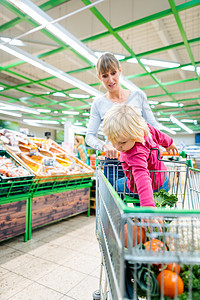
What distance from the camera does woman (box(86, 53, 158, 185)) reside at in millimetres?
1626

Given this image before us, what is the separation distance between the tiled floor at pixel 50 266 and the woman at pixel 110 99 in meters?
1.11

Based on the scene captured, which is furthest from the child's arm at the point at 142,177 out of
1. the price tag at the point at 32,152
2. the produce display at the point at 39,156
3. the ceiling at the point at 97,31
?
the ceiling at the point at 97,31

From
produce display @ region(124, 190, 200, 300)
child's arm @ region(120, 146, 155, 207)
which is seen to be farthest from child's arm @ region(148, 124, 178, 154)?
produce display @ region(124, 190, 200, 300)

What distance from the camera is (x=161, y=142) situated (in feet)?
5.28

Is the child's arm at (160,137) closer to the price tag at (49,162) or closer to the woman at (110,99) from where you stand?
the woman at (110,99)

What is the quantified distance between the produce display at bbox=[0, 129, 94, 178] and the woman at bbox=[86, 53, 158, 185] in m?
1.61

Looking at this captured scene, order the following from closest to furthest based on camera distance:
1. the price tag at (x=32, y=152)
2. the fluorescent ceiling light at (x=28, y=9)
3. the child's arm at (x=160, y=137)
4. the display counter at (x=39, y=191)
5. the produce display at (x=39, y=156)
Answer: the child's arm at (x=160, y=137)
the display counter at (x=39, y=191)
the fluorescent ceiling light at (x=28, y=9)
the produce display at (x=39, y=156)
the price tag at (x=32, y=152)

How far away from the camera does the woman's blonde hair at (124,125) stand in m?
1.12

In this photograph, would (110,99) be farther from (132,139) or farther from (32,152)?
(32,152)

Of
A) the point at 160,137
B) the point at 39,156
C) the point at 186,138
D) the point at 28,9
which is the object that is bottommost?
the point at 39,156

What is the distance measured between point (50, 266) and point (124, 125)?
2013 millimetres

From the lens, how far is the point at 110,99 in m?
1.83

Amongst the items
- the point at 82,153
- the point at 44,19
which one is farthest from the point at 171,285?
the point at 82,153

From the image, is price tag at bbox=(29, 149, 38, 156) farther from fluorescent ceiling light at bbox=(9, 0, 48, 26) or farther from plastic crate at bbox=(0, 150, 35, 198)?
fluorescent ceiling light at bbox=(9, 0, 48, 26)
